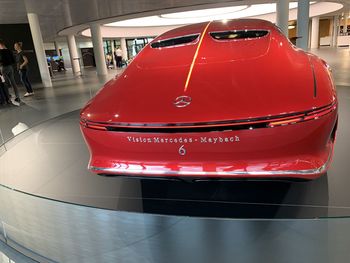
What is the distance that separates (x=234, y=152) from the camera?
4.92 ft

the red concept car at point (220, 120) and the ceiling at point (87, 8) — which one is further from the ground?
the ceiling at point (87, 8)

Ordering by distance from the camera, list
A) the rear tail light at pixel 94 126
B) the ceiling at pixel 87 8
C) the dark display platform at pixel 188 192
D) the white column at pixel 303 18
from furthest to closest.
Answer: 1. the ceiling at pixel 87 8
2. the white column at pixel 303 18
3. the dark display platform at pixel 188 192
4. the rear tail light at pixel 94 126

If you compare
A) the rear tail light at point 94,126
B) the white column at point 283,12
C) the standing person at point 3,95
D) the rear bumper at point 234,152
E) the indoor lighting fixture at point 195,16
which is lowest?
the standing person at point 3,95

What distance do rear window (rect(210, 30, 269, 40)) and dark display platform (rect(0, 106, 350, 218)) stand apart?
3.72 feet

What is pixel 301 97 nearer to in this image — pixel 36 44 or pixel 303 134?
pixel 303 134

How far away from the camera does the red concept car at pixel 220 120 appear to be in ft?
4.71

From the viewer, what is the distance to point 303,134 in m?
1.42

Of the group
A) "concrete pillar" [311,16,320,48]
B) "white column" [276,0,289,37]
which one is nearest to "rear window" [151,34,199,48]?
"white column" [276,0,289,37]

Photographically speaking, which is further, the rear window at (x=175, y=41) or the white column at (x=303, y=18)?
the white column at (x=303, y=18)

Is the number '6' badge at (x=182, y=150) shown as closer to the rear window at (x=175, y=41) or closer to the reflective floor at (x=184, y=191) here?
the reflective floor at (x=184, y=191)

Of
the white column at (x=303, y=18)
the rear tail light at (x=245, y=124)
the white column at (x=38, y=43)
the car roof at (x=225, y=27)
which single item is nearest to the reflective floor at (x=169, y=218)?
the rear tail light at (x=245, y=124)

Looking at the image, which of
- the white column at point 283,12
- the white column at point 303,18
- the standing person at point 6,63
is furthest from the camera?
the white column at point 283,12

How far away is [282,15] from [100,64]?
1032 cm

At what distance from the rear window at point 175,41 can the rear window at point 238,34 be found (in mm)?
165
